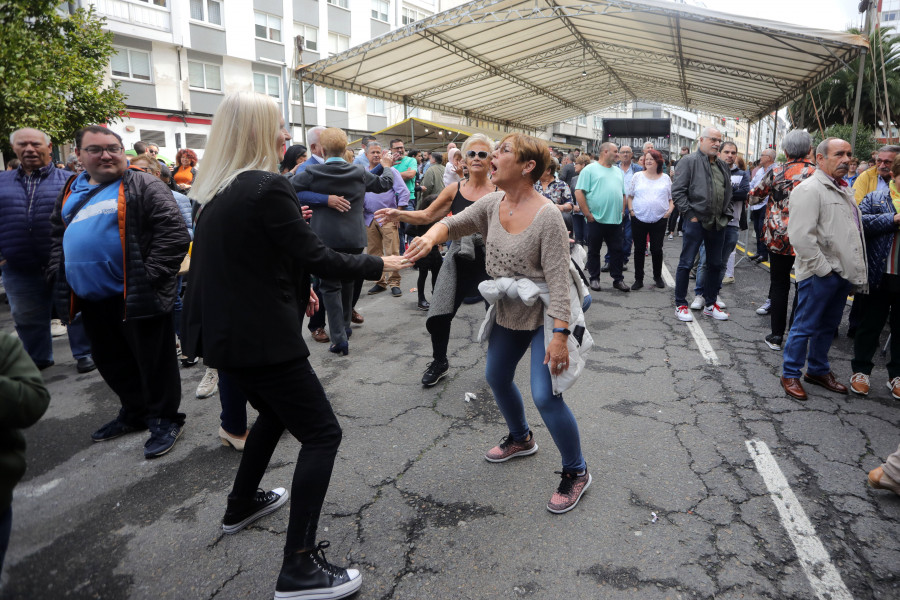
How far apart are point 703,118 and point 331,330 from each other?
3631 inches

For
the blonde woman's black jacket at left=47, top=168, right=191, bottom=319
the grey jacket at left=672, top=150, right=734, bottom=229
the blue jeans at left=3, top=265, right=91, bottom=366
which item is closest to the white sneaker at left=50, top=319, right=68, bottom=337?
the blue jeans at left=3, top=265, right=91, bottom=366

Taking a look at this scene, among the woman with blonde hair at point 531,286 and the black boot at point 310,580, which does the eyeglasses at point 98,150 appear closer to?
the woman with blonde hair at point 531,286

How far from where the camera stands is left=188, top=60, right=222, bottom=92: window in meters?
24.4

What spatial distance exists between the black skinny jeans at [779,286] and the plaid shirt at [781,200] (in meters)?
0.09

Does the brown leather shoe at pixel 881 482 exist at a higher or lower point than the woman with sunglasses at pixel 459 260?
lower

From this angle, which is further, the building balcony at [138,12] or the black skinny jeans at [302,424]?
the building balcony at [138,12]

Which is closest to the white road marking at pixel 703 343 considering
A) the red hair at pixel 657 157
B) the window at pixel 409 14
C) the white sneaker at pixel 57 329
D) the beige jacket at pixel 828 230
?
the beige jacket at pixel 828 230

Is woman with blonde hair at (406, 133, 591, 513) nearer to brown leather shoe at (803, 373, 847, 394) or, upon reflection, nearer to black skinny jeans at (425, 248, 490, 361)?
black skinny jeans at (425, 248, 490, 361)

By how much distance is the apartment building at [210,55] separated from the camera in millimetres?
22109

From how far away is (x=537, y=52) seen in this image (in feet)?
57.7

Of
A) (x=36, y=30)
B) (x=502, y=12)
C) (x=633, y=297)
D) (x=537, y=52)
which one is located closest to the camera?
(x=633, y=297)

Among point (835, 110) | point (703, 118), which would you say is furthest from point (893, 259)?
point (703, 118)

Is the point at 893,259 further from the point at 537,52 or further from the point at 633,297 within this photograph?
the point at 537,52

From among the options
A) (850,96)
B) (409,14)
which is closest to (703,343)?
(850,96)
